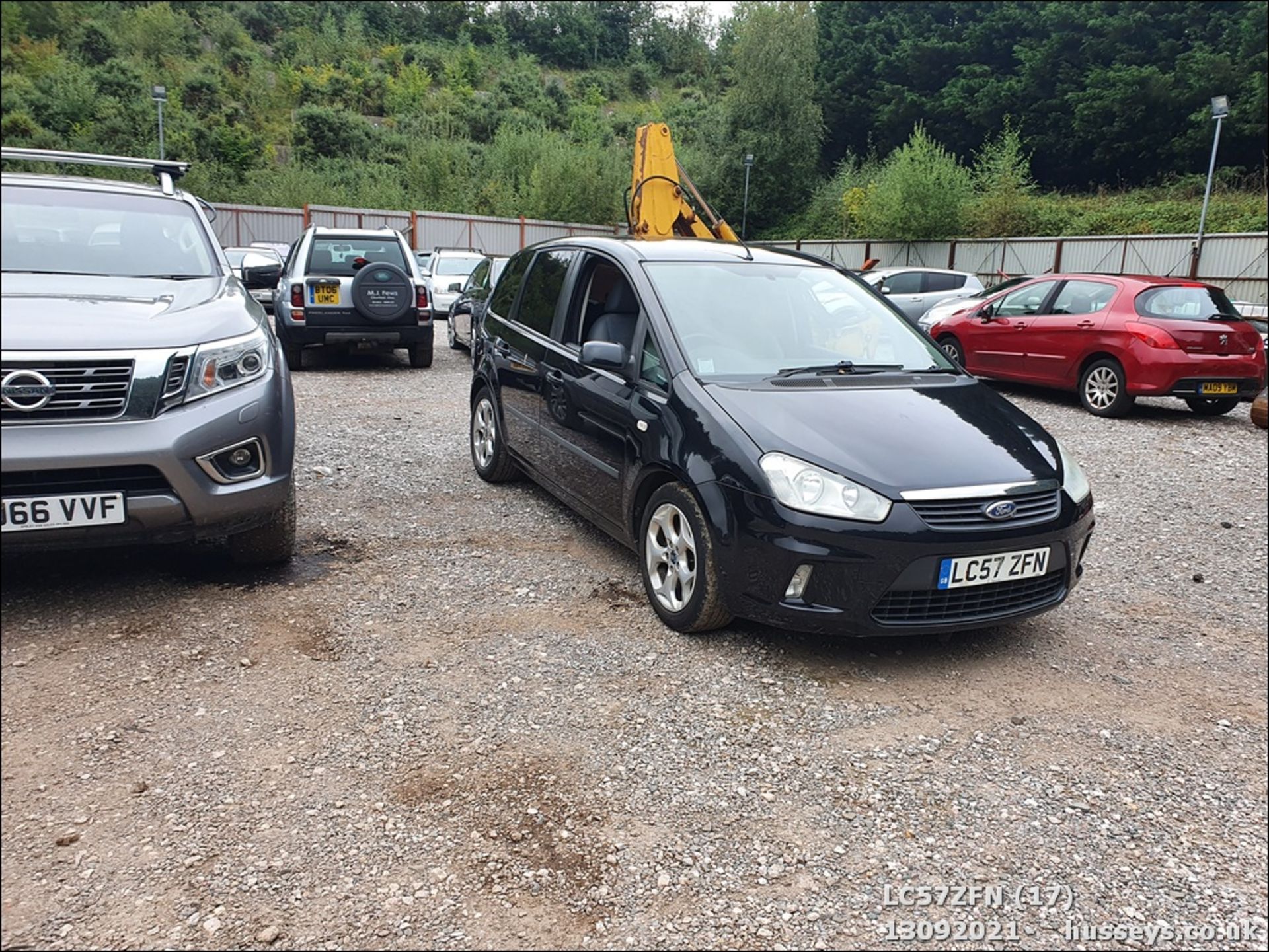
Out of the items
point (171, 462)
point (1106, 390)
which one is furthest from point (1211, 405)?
point (171, 462)

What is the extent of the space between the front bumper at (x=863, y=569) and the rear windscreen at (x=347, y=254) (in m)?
8.16

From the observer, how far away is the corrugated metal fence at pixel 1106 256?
20.6 metres

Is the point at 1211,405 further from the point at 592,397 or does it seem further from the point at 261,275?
the point at 261,275

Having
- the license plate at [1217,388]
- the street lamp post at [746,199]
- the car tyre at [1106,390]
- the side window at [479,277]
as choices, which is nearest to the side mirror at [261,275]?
the side window at [479,277]

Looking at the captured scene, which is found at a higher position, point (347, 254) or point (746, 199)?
point (746, 199)

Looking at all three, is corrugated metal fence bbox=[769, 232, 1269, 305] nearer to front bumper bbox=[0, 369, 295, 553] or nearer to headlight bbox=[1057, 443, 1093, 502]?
headlight bbox=[1057, 443, 1093, 502]

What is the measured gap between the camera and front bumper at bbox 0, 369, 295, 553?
1314mm

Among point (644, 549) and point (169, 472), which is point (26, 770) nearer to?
point (169, 472)

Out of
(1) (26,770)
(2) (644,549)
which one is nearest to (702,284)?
(2) (644,549)

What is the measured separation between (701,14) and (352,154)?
4098 cm

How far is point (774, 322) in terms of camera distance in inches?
157

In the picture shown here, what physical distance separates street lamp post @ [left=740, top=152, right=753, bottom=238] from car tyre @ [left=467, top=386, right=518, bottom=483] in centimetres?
3152

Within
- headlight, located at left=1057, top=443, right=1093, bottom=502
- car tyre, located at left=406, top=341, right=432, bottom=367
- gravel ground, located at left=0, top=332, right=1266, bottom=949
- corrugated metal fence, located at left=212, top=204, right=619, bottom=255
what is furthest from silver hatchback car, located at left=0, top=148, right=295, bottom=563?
corrugated metal fence, located at left=212, top=204, right=619, bottom=255

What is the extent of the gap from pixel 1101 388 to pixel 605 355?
657cm
